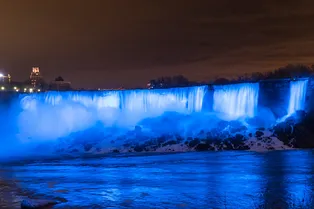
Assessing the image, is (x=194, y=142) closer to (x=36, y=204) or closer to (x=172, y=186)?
(x=172, y=186)

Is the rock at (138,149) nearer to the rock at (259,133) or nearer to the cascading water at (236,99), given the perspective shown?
the cascading water at (236,99)

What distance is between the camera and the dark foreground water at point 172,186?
2108 centimetres

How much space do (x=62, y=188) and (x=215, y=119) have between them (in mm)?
43215

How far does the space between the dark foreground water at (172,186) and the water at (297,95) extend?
86.0 feet

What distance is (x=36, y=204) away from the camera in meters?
20.6

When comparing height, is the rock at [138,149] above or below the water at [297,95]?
below

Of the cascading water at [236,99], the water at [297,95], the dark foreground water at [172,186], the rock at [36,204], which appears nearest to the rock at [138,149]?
the cascading water at [236,99]

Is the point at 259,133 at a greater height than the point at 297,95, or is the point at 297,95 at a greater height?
the point at 297,95

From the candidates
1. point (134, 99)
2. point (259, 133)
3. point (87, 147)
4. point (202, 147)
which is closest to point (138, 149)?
point (87, 147)

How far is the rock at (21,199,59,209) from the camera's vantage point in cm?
2023

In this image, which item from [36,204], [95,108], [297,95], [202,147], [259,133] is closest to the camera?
[36,204]

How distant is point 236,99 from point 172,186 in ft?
138

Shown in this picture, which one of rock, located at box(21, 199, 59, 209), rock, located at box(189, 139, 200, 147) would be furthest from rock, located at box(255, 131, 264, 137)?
rock, located at box(21, 199, 59, 209)

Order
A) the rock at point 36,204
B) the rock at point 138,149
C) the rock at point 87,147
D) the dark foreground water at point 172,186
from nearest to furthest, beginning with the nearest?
the rock at point 36,204 → the dark foreground water at point 172,186 → the rock at point 138,149 → the rock at point 87,147
